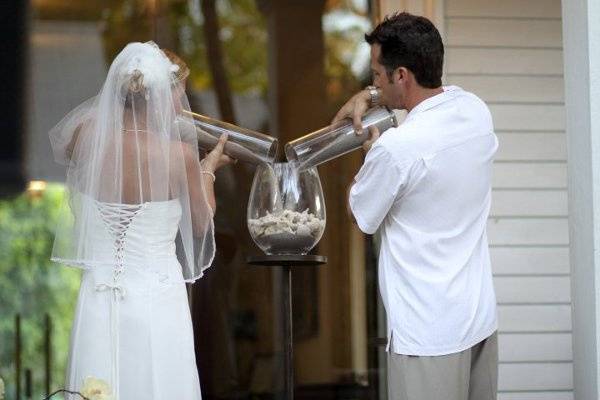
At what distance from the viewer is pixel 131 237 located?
3.72m

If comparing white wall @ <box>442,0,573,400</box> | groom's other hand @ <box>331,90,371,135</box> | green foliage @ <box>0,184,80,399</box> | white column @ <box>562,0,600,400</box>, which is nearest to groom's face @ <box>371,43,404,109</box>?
groom's other hand @ <box>331,90,371,135</box>

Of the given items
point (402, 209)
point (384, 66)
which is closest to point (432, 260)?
point (402, 209)

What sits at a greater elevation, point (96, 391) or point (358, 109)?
point (358, 109)

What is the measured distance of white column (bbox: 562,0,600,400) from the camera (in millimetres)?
3443

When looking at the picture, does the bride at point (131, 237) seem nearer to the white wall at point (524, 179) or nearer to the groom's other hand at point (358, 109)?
the groom's other hand at point (358, 109)

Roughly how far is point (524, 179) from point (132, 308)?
2055mm

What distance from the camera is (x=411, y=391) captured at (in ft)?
10.6

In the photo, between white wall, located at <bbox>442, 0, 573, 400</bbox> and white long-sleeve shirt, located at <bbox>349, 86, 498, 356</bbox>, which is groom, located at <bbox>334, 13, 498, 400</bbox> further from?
white wall, located at <bbox>442, 0, 573, 400</bbox>

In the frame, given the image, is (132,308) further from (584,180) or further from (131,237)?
(584,180)

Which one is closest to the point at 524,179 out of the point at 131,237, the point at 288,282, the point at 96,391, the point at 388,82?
the point at 288,282

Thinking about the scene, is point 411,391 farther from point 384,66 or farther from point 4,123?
point 4,123

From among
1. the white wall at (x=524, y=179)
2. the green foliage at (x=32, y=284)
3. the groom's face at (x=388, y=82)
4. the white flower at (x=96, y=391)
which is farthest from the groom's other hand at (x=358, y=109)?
the green foliage at (x=32, y=284)

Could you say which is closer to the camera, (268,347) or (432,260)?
(432,260)

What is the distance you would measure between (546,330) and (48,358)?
8.12ft
